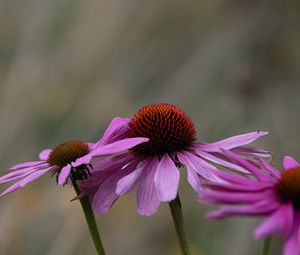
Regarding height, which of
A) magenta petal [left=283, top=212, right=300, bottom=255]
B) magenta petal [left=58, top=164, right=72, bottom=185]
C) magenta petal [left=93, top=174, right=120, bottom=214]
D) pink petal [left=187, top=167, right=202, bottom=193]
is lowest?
magenta petal [left=283, top=212, right=300, bottom=255]

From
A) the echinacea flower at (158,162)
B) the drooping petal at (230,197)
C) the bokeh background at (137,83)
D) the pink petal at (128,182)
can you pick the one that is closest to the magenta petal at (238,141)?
the echinacea flower at (158,162)

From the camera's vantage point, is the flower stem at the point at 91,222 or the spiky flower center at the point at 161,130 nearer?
the flower stem at the point at 91,222

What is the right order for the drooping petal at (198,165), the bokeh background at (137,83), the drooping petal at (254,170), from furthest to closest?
the bokeh background at (137,83), the drooping petal at (198,165), the drooping petal at (254,170)

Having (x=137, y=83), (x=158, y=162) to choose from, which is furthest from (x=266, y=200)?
(x=137, y=83)

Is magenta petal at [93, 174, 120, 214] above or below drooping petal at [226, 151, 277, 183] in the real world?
above

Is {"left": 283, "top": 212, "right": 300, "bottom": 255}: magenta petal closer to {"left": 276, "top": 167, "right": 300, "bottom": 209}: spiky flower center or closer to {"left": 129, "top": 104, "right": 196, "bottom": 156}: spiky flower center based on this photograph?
{"left": 276, "top": 167, "right": 300, "bottom": 209}: spiky flower center

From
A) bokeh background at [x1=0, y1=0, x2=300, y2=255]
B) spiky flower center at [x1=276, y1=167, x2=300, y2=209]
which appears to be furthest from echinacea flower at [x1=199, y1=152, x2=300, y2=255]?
bokeh background at [x1=0, y1=0, x2=300, y2=255]

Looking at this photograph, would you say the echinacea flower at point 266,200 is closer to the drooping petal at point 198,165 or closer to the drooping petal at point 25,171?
the drooping petal at point 198,165
